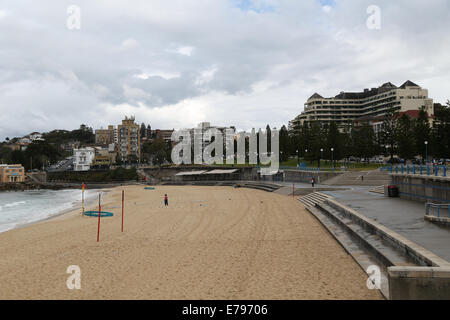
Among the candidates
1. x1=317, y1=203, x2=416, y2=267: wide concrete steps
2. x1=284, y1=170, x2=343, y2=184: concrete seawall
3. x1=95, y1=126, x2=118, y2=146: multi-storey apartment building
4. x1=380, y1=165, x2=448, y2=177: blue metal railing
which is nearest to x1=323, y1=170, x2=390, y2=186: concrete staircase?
x1=284, y1=170, x2=343, y2=184: concrete seawall

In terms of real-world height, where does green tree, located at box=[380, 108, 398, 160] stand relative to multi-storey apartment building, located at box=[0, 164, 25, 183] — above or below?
above

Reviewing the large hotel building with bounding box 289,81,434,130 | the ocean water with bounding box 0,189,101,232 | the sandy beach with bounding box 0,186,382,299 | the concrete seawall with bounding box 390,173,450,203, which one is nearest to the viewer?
the sandy beach with bounding box 0,186,382,299

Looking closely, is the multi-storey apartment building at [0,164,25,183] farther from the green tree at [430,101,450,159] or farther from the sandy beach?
the green tree at [430,101,450,159]

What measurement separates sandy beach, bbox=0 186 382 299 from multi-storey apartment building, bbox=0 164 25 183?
85.6 metres

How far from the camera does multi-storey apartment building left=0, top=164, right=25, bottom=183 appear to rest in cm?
9006

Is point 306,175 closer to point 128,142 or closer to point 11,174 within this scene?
point 11,174

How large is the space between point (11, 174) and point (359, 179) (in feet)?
307

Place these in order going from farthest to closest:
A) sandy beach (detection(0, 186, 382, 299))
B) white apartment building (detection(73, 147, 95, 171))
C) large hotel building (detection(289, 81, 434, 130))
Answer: white apartment building (detection(73, 147, 95, 171))
large hotel building (detection(289, 81, 434, 130))
sandy beach (detection(0, 186, 382, 299))

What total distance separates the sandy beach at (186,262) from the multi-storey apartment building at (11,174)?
85.6m

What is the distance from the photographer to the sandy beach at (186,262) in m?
8.99

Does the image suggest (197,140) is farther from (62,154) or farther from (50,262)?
(50,262)

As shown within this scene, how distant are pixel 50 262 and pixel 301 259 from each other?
9.38 m

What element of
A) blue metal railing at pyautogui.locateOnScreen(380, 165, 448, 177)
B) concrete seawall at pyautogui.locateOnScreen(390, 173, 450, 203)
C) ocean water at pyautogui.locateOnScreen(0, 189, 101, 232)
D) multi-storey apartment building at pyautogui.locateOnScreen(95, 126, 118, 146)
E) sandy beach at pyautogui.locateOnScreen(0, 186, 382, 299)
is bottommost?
ocean water at pyautogui.locateOnScreen(0, 189, 101, 232)

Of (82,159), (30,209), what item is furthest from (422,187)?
(82,159)
